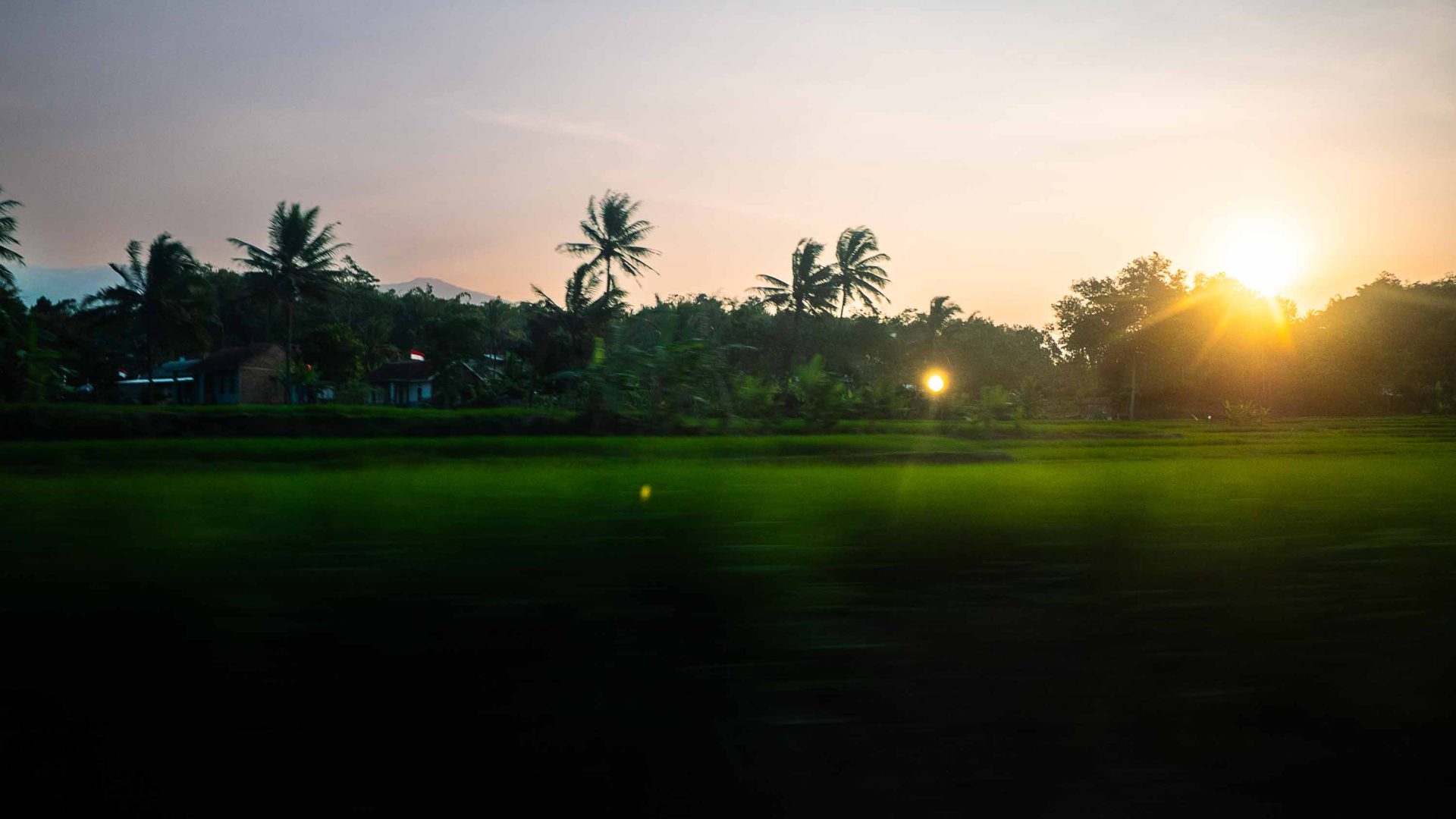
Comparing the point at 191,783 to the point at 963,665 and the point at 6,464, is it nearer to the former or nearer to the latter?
the point at 963,665

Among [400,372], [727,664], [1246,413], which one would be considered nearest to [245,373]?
[400,372]

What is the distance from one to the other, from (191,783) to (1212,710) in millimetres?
2400

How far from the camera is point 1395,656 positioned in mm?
2643

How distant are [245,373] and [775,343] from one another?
1046 inches

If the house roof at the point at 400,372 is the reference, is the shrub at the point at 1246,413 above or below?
below

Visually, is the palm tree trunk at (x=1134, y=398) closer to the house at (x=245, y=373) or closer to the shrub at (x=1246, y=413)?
the shrub at (x=1246, y=413)

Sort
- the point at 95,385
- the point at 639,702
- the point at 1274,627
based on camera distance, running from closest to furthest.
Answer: the point at 639,702 → the point at 1274,627 → the point at 95,385

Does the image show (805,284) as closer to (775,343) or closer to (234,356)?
(775,343)

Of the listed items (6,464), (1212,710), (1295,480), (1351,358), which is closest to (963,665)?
(1212,710)

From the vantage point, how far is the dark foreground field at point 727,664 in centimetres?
204

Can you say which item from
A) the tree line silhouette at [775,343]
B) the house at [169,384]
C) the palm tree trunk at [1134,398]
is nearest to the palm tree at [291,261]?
the tree line silhouette at [775,343]

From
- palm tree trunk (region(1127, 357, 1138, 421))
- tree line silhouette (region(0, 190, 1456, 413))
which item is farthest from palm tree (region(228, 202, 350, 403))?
palm tree trunk (region(1127, 357, 1138, 421))

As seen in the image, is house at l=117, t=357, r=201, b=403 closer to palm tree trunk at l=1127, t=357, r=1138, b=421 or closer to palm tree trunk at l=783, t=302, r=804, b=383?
palm tree trunk at l=783, t=302, r=804, b=383

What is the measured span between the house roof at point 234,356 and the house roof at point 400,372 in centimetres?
488
